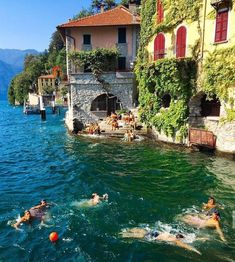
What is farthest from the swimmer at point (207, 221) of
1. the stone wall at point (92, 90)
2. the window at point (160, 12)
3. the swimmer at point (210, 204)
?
the stone wall at point (92, 90)

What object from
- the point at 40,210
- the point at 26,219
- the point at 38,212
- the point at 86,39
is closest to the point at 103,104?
the point at 86,39

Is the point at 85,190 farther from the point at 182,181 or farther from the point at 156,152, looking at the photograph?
the point at 156,152

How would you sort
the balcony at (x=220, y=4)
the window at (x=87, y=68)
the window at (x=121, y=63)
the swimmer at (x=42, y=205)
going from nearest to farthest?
1. the swimmer at (x=42, y=205)
2. the balcony at (x=220, y=4)
3. the window at (x=87, y=68)
4. the window at (x=121, y=63)

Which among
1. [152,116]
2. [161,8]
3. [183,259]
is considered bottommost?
[183,259]

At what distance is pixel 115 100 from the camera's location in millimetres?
34031

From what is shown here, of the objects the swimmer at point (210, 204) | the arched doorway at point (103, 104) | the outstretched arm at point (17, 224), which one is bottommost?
the outstretched arm at point (17, 224)

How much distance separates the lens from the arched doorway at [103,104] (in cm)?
3344

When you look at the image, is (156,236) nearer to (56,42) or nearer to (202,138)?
(202,138)

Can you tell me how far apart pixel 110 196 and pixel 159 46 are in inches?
689

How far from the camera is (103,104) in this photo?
33.9 m

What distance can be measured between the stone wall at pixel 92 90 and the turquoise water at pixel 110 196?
6.54 meters

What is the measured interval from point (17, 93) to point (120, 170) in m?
93.3

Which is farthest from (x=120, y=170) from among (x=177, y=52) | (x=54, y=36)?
(x=54, y=36)

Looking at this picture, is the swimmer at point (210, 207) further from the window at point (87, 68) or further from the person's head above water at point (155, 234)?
the window at point (87, 68)
